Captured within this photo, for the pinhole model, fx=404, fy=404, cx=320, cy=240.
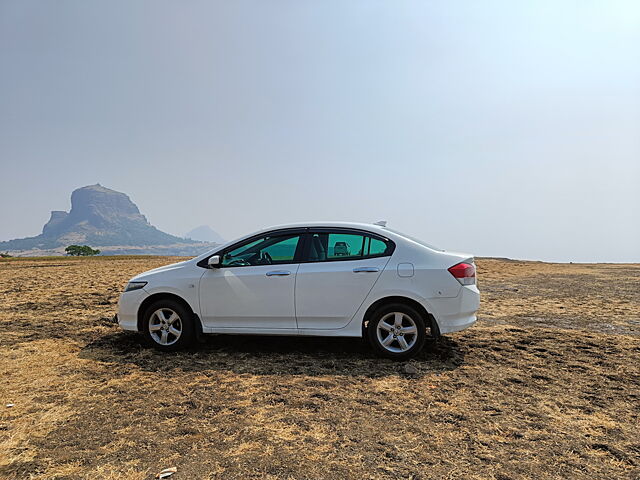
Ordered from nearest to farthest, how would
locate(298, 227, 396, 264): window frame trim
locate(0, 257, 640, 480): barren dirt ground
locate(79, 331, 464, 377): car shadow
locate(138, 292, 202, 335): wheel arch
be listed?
locate(0, 257, 640, 480): barren dirt ground < locate(79, 331, 464, 377): car shadow < locate(298, 227, 396, 264): window frame trim < locate(138, 292, 202, 335): wheel arch

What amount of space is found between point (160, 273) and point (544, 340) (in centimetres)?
555

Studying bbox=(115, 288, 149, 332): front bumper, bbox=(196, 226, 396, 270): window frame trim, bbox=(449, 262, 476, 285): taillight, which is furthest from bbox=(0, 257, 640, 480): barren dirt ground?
bbox=(196, 226, 396, 270): window frame trim

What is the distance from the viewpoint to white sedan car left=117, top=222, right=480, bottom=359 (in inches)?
190

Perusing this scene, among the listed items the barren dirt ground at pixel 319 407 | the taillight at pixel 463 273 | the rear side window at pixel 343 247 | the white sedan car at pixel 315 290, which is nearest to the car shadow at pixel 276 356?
the barren dirt ground at pixel 319 407

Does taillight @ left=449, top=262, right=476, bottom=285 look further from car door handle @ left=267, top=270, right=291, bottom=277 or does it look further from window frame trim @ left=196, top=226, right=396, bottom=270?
car door handle @ left=267, top=270, right=291, bottom=277

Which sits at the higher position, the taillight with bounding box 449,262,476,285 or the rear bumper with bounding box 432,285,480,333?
the taillight with bounding box 449,262,476,285

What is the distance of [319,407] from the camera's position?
363 centimetres

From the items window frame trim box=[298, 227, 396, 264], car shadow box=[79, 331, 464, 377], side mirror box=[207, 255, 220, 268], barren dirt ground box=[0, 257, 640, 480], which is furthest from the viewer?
side mirror box=[207, 255, 220, 268]

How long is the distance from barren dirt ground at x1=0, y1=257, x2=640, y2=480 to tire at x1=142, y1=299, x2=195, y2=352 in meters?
0.22

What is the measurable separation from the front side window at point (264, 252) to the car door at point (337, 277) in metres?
0.25

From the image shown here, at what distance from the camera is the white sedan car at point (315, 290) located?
15.8ft

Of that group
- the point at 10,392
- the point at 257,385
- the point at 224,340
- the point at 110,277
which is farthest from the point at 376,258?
the point at 110,277

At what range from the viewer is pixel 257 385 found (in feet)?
13.7

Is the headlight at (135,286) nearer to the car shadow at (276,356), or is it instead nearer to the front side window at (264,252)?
the car shadow at (276,356)
